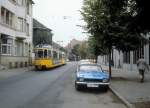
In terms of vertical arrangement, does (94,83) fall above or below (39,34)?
below

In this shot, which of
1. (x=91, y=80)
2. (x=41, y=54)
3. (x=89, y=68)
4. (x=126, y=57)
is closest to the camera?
(x=91, y=80)

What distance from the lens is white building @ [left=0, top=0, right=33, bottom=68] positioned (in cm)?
4553

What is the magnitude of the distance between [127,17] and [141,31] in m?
0.68

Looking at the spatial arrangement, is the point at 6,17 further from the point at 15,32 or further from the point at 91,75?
the point at 91,75

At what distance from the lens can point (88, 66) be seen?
21422 millimetres

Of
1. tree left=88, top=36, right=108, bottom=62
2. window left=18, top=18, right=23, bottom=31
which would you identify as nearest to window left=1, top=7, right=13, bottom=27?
window left=18, top=18, right=23, bottom=31

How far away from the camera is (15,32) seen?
50.2 m

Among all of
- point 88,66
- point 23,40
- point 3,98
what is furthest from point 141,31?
point 23,40

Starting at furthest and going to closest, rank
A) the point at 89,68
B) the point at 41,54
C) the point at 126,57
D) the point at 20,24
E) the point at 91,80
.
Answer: the point at 20,24 → the point at 126,57 → the point at 41,54 → the point at 89,68 → the point at 91,80

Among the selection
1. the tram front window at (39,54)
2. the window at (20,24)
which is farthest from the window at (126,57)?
the window at (20,24)

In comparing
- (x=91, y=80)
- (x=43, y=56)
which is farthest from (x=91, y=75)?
(x=43, y=56)

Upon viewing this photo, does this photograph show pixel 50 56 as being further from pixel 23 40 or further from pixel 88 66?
pixel 88 66

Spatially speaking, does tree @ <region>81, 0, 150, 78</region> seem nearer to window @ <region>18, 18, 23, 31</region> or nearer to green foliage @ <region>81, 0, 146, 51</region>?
green foliage @ <region>81, 0, 146, 51</region>

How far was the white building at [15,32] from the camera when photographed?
149 ft
